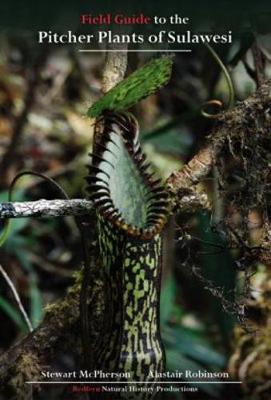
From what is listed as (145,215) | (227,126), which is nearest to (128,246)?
(145,215)

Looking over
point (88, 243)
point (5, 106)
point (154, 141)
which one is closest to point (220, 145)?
point (88, 243)

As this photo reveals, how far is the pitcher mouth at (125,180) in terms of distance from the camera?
3.83 feet

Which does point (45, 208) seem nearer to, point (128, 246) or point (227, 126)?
point (128, 246)

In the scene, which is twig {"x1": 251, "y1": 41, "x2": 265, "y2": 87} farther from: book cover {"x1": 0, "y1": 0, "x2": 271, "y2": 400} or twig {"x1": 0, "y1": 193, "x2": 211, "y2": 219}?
twig {"x1": 0, "y1": 193, "x2": 211, "y2": 219}

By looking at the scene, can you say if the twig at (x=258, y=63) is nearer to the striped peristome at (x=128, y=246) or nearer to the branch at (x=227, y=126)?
the branch at (x=227, y=126)

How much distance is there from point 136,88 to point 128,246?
27 centimetres

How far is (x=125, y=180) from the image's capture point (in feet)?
4.15

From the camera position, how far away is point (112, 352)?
4.04 feet

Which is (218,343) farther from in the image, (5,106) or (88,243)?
(5,106)

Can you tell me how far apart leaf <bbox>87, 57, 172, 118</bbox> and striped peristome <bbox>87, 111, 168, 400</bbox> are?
0.06 m

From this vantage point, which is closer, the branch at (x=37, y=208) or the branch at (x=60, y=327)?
the branch at (x=37, y=208)

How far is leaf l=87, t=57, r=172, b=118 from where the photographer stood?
3.76 feet

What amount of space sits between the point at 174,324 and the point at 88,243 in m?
1.05

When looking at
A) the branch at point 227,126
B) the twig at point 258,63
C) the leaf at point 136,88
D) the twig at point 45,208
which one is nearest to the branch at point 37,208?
the twig at point 45,208
